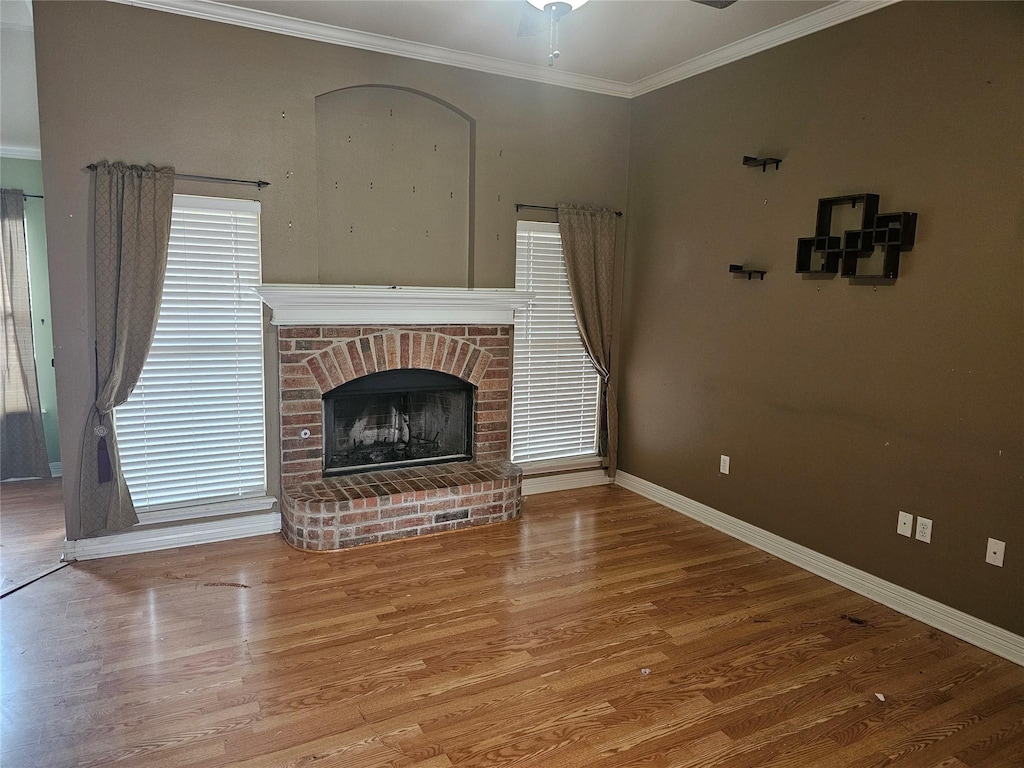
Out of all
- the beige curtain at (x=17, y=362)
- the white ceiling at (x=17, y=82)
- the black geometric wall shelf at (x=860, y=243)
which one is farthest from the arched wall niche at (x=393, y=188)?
the beige curtain at (x=17, y=362)

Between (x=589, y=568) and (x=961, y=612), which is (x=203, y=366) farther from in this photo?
(x=961, y=612)

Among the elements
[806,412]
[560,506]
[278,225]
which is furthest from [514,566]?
[278,225]

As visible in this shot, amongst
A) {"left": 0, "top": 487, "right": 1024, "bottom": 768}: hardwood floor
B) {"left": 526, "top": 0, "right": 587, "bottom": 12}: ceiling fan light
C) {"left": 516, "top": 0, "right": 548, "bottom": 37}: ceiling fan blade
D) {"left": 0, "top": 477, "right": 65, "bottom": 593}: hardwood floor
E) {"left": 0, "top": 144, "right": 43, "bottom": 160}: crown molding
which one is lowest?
{"left": 0, "top": 477, "right": 65, "bottom": 593}: hardwood floor

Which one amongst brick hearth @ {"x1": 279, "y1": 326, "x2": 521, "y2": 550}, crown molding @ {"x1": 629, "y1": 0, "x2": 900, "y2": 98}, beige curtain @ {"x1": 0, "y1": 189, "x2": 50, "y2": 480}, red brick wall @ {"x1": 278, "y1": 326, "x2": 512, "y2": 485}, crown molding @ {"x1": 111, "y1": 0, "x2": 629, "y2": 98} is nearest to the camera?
crown molding @ {"x1": 629, "y1": 0, "x2": 900, "y2": 98}

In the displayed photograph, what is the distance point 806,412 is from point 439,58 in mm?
3087

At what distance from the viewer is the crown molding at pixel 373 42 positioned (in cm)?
357

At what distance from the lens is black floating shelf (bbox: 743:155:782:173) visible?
3814 mm

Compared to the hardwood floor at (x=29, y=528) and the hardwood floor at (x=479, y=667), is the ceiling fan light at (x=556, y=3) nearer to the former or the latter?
the hardwood floor at (x=479, y=667)

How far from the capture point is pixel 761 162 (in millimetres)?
3848

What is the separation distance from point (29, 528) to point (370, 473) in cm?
214

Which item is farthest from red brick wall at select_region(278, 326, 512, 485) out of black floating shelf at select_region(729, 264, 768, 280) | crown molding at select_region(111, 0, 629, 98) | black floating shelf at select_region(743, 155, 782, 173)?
black floating shelf at select_region(743, 155, 782, 173)

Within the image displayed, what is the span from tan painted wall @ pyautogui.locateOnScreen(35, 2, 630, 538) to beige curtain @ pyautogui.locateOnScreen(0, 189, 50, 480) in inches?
89.9

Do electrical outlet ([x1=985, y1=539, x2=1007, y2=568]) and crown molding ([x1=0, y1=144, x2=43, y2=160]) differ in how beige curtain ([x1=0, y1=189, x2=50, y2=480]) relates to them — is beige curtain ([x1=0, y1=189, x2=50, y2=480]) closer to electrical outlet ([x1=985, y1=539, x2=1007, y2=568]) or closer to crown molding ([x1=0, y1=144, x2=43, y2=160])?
crown molding ([x1=0, y1=144, x2=43, y2=160])

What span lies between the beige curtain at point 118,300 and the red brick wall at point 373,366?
75cm
